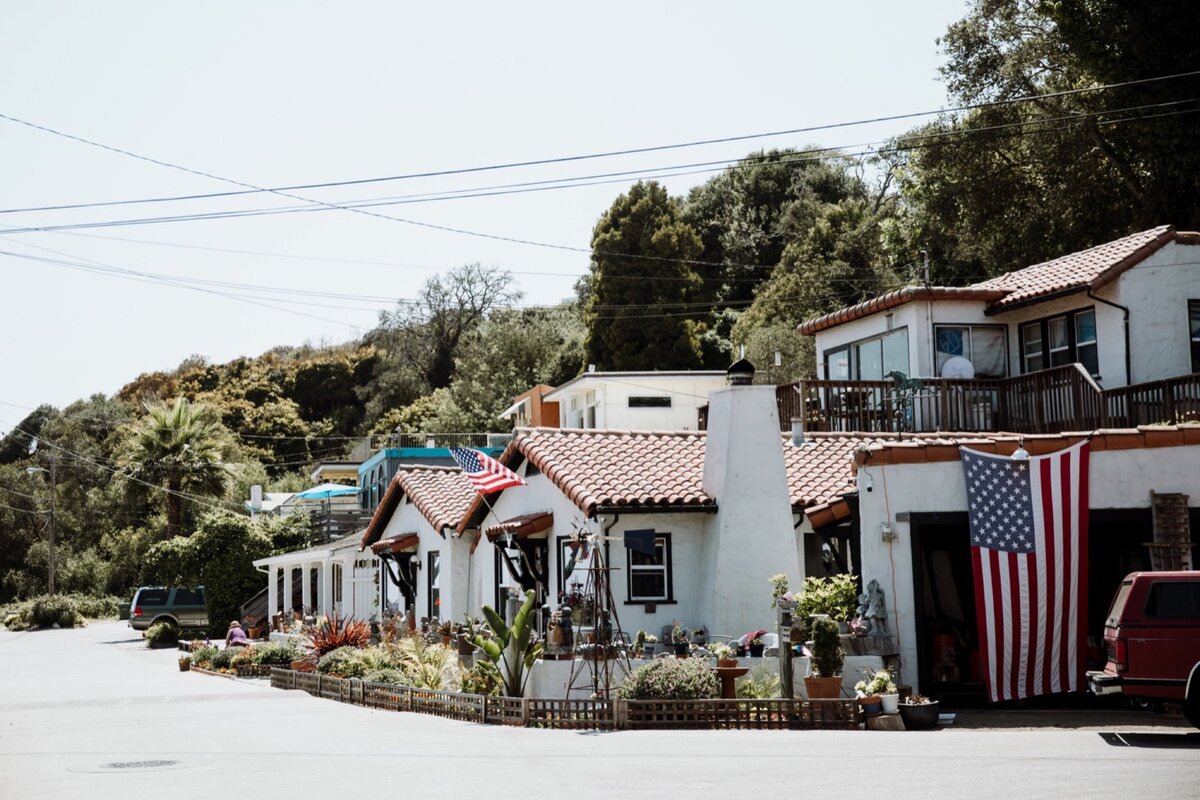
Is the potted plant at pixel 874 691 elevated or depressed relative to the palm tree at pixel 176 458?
depressed

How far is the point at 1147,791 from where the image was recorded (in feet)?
37.3

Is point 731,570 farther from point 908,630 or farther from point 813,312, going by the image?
point 813,312

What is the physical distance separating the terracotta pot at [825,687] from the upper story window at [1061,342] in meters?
13.3

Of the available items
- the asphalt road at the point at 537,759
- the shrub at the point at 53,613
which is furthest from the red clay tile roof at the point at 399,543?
the shrub at the point at 53,613

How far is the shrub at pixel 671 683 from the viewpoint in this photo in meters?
18.5

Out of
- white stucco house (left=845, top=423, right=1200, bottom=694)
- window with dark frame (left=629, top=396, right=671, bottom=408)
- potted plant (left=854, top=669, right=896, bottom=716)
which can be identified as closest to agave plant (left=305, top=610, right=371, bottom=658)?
white stucco house (left=845, top=423, right=1200, bottom=694)

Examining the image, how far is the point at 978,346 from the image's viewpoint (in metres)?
31.5

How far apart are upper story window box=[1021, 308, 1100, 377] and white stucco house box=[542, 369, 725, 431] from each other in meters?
17.1

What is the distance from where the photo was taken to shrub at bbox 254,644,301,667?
3177 centimetres

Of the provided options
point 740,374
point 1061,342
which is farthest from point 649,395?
point 740,374

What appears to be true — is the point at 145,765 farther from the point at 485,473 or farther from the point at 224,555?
the point at 224,555

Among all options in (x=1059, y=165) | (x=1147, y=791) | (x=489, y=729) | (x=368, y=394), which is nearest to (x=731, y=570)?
(x=489, y=729)

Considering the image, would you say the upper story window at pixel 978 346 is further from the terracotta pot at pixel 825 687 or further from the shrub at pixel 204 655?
the shrub at pixel 204 655

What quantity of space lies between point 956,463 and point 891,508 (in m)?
1.15
